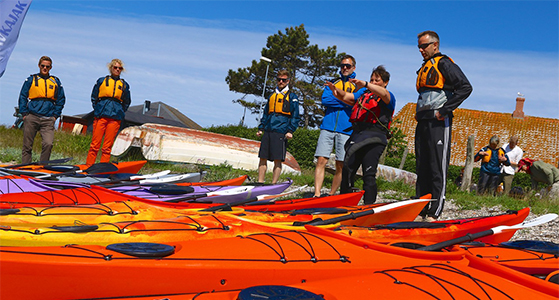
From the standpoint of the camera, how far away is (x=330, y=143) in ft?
22.6

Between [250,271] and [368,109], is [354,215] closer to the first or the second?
[250,271]

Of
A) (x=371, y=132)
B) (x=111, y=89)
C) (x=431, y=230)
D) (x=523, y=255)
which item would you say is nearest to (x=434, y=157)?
(x=371, y=132)

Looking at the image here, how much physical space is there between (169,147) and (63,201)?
6754mm

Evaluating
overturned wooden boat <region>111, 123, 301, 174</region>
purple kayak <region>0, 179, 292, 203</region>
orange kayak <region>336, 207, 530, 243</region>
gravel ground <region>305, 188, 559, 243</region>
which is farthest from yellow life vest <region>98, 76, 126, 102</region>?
orange kayak <region>336, 207, 530, 243</region>

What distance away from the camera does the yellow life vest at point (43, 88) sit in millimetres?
8758

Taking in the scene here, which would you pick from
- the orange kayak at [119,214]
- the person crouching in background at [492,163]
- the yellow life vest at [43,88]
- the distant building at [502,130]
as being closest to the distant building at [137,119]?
the distant building at [502,130]

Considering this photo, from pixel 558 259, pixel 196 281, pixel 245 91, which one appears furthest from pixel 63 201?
pixel 245 91

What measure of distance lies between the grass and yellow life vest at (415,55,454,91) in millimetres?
2359

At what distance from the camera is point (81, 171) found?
259 inches

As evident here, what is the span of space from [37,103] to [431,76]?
680 cm

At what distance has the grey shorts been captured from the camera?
22.3 feet

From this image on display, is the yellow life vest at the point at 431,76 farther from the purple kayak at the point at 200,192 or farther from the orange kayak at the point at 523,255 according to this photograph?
the orange kayak at the point at 523,255

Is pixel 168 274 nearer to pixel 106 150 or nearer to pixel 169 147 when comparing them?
pixel 106 150

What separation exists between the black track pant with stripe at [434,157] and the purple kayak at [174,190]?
1700 mm
